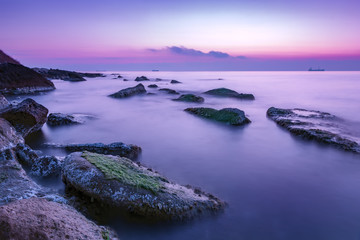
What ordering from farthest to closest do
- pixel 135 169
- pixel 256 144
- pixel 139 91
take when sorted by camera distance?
pixel 139 91 → pixel 256 144 → pixel 135 169

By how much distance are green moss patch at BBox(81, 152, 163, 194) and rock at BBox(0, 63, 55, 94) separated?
82.3 feet

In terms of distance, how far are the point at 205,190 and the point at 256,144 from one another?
4.65 meters

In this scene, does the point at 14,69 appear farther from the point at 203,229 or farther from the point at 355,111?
the point at 355,111

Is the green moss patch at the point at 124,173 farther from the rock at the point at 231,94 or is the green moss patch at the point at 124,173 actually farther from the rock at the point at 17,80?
the rock at the point at 17,80

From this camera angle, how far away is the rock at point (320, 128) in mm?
8758

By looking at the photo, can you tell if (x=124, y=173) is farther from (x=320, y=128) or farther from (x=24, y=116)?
(x=320, y=128)

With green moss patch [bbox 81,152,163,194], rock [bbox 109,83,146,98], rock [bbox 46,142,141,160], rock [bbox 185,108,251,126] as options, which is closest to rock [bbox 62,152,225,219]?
green moss patch [bbox 81,152,163,194]

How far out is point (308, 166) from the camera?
718 centimetres

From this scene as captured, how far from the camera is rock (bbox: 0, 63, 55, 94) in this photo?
24467 mm

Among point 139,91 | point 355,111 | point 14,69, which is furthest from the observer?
point 139,91

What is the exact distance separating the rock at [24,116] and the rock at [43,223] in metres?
6.43

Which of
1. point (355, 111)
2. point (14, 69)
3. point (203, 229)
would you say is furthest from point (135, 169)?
point (14, 69)

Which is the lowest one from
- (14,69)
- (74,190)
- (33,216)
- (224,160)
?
(224,160)

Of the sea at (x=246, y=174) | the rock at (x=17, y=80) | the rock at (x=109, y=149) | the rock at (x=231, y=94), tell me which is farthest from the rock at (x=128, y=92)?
the rock at (x=109, y=149)
